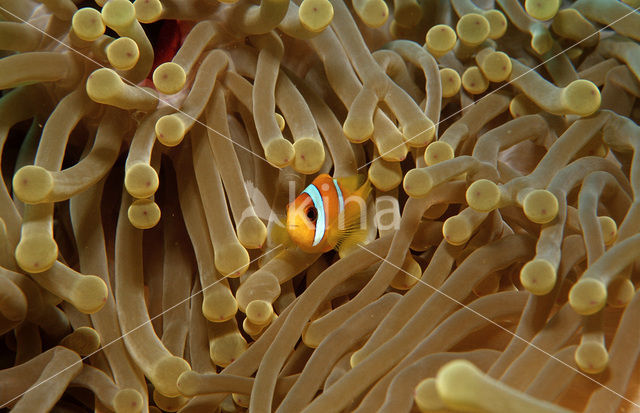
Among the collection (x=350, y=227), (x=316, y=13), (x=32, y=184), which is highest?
(x=316, y=13)

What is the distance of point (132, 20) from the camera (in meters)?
1.02

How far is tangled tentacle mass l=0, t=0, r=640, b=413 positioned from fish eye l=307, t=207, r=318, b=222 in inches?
3.3

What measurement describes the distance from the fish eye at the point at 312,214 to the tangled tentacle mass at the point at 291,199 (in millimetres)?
84

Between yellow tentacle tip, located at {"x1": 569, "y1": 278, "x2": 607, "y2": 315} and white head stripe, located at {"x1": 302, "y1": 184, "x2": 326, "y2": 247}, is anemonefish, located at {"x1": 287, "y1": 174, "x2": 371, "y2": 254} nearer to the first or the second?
white head stripe, located at {"x1": 302, "y1": 184, "x2": 326, "y2": 247}

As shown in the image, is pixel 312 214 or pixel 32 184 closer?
pixel 32 184

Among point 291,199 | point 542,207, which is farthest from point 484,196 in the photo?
point 291,199

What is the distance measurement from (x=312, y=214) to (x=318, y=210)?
14mm

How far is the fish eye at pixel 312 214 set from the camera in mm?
1044

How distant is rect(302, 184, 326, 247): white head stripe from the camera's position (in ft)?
3.44

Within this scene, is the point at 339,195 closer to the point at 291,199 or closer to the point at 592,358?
the point at 291,199

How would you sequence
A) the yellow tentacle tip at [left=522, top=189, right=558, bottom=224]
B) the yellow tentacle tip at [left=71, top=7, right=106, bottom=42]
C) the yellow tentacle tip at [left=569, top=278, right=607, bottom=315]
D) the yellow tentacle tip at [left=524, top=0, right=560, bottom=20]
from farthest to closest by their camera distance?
1. the yellow tentacle tip at [left=524, top=0, right=560, bottom=20]
2. the yellow tentacle tip at [left=71, top=7, right=106, bottom=42]
3. the yellow tentacle tip at [left=522, top=189, right=558, bottom=224]
4. the yellow tentacle tip at [left=569, top=278, right=607, bottom=315]

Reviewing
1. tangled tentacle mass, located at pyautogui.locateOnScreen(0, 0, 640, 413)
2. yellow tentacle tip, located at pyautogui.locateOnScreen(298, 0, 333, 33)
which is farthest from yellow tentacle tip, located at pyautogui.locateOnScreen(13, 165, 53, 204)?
yellow tentacle tip, located at pyautogui.locateOnScreen(298, 0, 333, 33)

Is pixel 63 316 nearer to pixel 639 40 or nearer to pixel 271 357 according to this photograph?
pixel 271 357

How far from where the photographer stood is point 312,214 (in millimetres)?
1055
